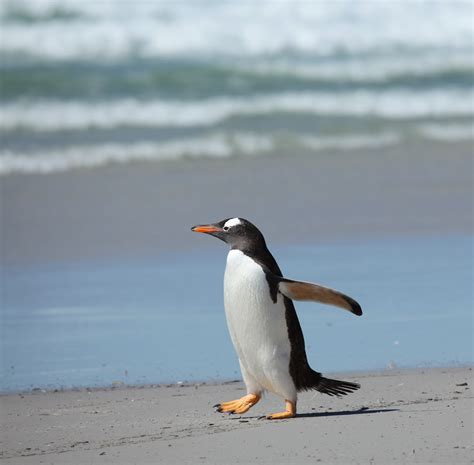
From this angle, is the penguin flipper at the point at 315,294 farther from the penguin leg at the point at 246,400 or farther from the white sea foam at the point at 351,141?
the white sea foam at the point at 351,141

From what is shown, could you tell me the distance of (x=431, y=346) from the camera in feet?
19.4

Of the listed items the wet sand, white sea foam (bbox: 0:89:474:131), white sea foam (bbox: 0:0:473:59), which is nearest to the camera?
the wet sand

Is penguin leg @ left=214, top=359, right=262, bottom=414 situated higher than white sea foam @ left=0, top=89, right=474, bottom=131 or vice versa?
white sea foam @ left=0, top=89, right=474, bottom=131

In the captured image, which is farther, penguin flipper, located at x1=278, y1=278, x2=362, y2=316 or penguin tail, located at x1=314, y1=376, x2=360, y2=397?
penguin tail, located at x1=314, y1=376, x2=360, y2=397

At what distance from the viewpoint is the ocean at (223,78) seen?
13.5 metres

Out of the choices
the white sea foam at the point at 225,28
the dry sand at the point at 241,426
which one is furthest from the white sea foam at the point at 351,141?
the dry sand at the point at 241,426

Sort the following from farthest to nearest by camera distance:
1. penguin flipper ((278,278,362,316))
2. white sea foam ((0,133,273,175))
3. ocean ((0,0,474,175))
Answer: ocean ((0,0,474,175)) → white sea foam ((0,133,273,175)) → penguin flipper ((278,278,362,316))

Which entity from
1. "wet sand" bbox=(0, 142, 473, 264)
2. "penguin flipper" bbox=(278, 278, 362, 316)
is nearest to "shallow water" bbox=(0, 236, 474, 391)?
"wet sand" bbox=(0, 142, 473, 264)

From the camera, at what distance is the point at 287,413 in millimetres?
4742

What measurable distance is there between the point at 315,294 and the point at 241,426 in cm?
55

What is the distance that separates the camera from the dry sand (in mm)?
4160

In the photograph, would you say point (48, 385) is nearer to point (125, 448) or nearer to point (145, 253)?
point (125, 448)

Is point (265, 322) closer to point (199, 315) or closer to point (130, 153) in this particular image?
point (199, 315)

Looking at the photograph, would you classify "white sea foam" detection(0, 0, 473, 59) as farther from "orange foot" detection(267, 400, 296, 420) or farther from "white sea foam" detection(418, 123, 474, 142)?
"orange foot" detection(267, 400, 296, 420)
